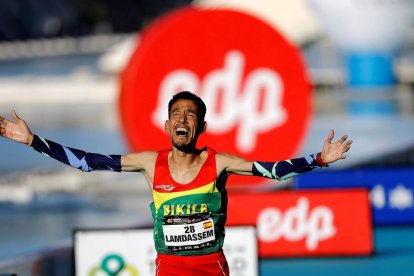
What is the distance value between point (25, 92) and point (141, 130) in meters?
17.4

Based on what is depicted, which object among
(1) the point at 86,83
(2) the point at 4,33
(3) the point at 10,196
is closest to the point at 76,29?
(2) the point at 4,33

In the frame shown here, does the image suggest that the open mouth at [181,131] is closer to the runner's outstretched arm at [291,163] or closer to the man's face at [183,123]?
the man's face at [183,123]

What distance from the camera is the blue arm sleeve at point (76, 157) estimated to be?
500 cm

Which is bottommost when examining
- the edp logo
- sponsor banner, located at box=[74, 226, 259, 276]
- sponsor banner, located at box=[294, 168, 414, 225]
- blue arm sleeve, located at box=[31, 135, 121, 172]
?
blue arm sleeve, located at box=[31, 135, 121, 172]

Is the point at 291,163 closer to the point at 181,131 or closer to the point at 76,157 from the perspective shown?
the point at 181,131

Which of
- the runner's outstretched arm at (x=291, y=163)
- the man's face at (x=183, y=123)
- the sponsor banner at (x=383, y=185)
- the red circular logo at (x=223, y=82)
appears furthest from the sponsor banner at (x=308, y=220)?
the man's face at (x=183, y=123)

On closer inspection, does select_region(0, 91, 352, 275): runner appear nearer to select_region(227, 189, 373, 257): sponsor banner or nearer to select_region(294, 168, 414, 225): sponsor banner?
select_region(227, 189, 373, 257): sponsor banner

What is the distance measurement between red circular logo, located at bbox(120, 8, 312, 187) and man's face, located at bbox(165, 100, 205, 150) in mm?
5195

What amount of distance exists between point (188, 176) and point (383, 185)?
6194 millimetres

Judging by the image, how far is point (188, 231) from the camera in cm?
493

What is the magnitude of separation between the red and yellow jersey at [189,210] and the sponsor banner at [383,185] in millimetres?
5700

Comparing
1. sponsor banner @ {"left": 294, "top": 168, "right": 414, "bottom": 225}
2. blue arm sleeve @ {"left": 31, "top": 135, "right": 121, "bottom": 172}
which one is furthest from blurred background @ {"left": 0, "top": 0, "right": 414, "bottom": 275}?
blue arm sleeve @ {"left": 31, "top": 135, "right": 121, "bottom": 172}

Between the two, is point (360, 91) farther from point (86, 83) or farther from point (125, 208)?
point (125, 208)

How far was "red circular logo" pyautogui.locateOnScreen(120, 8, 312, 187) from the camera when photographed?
33.3 feet
